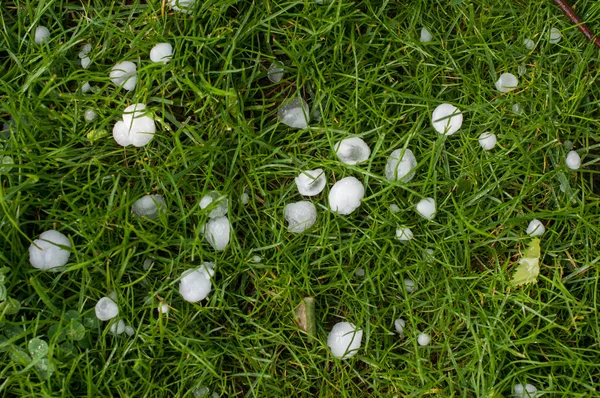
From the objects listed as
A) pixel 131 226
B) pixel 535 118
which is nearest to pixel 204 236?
pixel 131 226

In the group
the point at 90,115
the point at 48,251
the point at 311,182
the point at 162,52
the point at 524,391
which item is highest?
the point at 162,52

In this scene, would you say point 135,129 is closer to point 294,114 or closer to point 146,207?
point 146,207

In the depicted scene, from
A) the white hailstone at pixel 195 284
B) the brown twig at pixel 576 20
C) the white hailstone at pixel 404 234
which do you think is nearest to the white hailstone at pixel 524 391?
A: the white hailstone at pixel 404 234

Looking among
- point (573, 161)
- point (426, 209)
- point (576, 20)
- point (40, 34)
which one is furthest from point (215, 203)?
point (576, 20)

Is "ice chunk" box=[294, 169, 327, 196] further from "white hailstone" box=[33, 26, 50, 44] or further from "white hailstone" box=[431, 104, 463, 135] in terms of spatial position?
"white hailstone" box=[33, 26, 50, 44]

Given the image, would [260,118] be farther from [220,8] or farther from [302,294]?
[302,294]

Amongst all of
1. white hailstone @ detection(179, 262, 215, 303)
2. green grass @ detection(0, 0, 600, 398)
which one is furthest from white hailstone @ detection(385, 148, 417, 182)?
white hailstone @ detection(179, 262, 215, 303)

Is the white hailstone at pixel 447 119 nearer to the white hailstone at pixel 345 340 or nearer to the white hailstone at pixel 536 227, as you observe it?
the white hailstone at pixel 536 227
